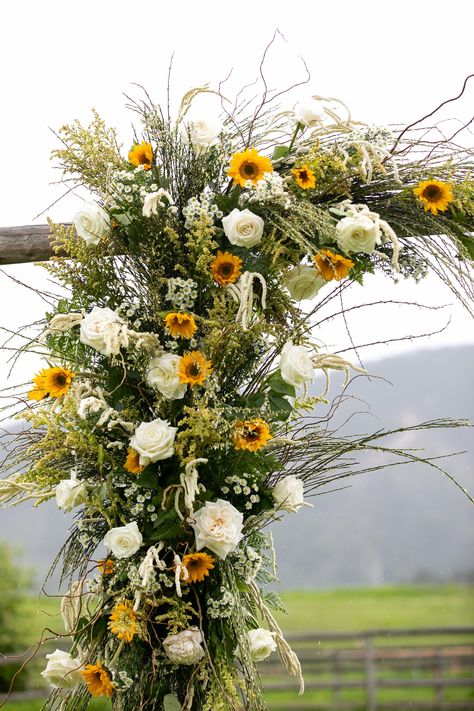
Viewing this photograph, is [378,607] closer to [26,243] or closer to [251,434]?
[26,243]

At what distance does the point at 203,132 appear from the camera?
1.78 metres

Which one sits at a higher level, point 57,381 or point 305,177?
point 305,177

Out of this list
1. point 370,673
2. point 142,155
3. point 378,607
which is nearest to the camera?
point 142,155

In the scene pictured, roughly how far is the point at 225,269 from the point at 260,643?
0.80 meters

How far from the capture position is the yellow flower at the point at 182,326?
167 centimetres

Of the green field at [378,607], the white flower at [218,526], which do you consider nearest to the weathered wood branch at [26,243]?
the white flower at [218,526]

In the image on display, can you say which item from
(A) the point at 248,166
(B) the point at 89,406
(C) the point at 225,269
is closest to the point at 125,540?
(B) the point at 89,406

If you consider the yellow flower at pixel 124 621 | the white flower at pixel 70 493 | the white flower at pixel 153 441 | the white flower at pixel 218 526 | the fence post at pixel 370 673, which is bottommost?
the fence post at pixel 370 673

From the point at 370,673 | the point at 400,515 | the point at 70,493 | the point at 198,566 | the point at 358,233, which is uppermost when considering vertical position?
the point at 358,233

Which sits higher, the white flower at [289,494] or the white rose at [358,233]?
the white rose at [358,233]

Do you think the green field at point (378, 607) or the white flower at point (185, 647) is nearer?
the white flower at point (185, 647)

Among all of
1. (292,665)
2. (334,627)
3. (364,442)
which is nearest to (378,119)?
(364,442)

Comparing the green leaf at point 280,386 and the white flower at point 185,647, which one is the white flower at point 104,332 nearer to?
the green leaf at point 280,386

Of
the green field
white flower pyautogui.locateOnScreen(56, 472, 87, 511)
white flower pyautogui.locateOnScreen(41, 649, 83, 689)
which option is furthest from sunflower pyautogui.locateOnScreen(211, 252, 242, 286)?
the green field
